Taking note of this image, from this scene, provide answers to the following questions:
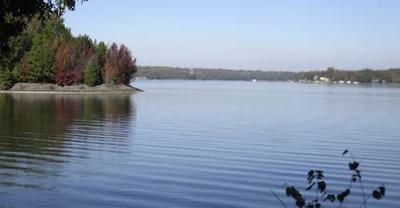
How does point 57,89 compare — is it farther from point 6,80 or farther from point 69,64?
point 6,80

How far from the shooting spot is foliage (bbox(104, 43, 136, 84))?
119m

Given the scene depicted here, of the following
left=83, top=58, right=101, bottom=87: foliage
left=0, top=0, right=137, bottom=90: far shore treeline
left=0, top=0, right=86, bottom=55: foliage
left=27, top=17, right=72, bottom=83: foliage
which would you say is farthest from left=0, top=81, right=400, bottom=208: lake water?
left=83, top=58, right=101, bottom=87: foliage

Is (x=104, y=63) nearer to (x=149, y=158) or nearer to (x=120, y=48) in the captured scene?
(x=120, y=48)

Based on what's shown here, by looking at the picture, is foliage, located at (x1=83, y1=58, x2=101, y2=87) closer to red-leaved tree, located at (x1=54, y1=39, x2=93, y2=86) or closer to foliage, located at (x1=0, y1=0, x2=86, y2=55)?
red-leaved tree, located at (x1=54, y1=39, x2=93, y2=86)

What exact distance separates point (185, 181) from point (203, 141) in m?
12.1

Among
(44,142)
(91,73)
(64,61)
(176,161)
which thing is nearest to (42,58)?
(64,61)

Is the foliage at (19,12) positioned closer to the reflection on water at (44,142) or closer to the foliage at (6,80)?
the reflection on water at (44,142)

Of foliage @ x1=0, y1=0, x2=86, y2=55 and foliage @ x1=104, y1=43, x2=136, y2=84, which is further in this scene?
foliage @ x1=104, y1=43, x2=136, y2=84

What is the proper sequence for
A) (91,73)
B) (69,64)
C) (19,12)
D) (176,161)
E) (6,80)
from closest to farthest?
(19,12) → (176,161) → (6,80) → (69,64) → (91,73)

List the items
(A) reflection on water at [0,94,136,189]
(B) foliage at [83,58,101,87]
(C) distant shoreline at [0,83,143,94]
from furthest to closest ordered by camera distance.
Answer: (B) foliage at [83,58,101,87], (C) distant shoreline at [0,83,143,94], (A) reflection on water at [0,94,136,189]

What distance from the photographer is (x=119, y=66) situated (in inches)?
4835

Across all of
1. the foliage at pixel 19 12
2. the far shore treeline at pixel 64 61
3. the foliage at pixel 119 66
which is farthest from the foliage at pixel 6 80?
the foliage at pixel 19 12

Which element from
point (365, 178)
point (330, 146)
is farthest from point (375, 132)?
point (365, 178)

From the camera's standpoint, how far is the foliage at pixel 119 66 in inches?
4683
